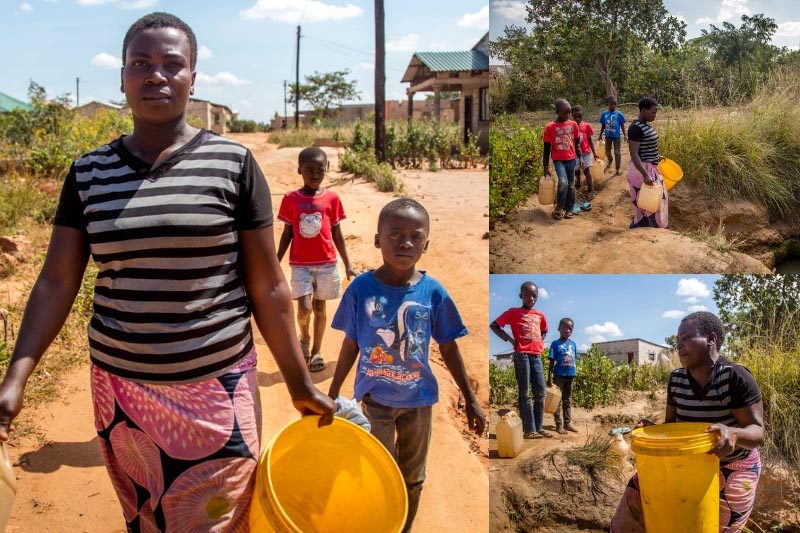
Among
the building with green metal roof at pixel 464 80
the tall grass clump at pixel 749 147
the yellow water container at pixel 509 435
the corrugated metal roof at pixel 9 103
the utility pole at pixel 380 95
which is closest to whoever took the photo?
the yellow water container at pixel 509 435

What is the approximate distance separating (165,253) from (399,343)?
1.15 metres

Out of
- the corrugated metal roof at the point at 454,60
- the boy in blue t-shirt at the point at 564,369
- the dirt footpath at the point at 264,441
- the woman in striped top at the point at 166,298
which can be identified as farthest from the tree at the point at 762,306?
the corrugated metal roof at the point at 454,60

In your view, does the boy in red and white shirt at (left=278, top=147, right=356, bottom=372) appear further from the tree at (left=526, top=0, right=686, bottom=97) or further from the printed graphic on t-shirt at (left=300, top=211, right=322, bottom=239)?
the tree at (left=526, top=0, right=686, bottom=97)

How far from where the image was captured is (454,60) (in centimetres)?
1877

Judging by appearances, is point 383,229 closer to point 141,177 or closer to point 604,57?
point 141,177

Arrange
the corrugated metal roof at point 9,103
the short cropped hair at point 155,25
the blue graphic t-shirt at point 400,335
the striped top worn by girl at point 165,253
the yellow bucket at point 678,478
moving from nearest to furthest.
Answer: the striped top worn by girl at point 165,253 → the short cropped hair at point 155,25 → the yellow bucket at point 678,478 → the blue graphic t-shirt at point 400,335 → the corrugated metal roof at point 9,103

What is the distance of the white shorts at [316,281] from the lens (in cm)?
439

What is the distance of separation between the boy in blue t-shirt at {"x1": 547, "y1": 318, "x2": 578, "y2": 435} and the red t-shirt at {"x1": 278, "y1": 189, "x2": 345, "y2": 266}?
151 cm

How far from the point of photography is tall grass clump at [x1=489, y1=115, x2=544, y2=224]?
3.66m

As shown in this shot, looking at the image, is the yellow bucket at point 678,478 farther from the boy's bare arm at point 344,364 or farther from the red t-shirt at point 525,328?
the red t-shirt at point 525,328

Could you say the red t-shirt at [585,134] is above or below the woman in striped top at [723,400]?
above

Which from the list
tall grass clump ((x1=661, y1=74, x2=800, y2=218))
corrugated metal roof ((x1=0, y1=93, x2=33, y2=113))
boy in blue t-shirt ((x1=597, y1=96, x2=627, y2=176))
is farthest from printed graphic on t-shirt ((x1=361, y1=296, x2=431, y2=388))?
corrugated metal roof ((x1=0, y1=93, x2=33, y2=113))

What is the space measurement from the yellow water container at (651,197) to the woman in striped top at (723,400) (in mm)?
1072

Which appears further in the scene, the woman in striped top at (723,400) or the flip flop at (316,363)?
the flip flop at (316,363)
